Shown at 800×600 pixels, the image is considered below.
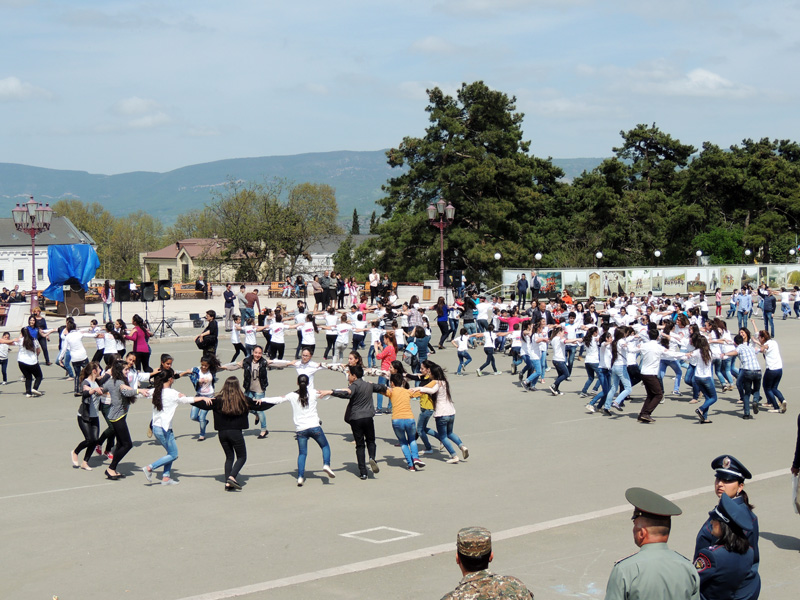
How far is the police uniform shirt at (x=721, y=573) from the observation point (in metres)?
5.28

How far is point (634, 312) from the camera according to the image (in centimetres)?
2608

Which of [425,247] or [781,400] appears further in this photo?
[425,247]

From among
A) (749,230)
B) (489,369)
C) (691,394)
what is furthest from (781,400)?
(749,230)

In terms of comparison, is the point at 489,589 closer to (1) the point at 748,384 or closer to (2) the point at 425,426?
(2) the point at 425,426


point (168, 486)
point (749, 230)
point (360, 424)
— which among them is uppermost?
point (749, 230)

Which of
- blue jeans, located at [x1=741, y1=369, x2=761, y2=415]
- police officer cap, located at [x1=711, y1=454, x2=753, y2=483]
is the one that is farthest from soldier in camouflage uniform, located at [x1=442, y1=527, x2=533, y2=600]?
blue jeans, located at [x1=741, y1=369, x2=761, y2=415]

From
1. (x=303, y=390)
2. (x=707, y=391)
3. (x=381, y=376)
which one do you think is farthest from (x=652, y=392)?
(x=303, y=390)

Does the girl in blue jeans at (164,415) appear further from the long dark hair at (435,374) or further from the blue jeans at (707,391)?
the blue jeans at (707,391)

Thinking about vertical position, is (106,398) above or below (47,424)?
above

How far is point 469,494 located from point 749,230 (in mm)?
55616

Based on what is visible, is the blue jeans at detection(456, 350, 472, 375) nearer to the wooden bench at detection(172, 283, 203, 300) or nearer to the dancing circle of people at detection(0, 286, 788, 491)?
the dancing circle of people at detection(0, 286, 788, 491)

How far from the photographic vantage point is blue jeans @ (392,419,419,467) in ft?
40.2

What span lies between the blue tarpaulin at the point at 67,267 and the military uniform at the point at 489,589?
3589 centimetres

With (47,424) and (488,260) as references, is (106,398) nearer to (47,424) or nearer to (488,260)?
(47,424)
